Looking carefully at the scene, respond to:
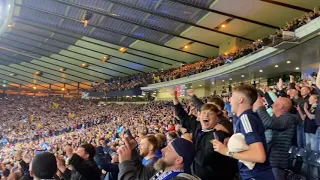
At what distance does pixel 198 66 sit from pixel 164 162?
1027 inches

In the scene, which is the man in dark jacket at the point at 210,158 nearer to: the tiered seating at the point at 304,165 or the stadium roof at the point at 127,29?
the tiered seating at the point at 304,165

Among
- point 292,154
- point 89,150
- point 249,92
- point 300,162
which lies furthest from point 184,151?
point 292,154

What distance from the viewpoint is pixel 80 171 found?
416cm

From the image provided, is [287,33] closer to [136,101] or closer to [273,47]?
[273,47]

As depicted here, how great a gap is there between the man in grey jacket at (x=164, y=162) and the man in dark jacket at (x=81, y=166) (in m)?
1.56

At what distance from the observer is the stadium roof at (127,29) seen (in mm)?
20734

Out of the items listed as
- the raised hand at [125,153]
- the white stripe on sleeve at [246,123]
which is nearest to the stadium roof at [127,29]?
the white stripe on sleeve at [246,123]

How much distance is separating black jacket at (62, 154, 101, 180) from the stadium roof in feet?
51.0

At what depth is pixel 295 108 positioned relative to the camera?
5.28 m

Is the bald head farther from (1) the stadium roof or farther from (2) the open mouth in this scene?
(1) the stadium roof

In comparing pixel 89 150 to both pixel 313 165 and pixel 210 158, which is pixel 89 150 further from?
pixel 313 165

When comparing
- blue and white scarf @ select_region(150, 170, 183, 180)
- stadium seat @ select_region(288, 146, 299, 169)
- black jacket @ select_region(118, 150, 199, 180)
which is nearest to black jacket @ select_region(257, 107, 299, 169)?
stadium seat @ select_region(288, 146, 299, 169)

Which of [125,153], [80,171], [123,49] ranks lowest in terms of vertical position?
[80,171]

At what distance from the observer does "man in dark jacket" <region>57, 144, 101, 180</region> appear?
4180 millimetres
